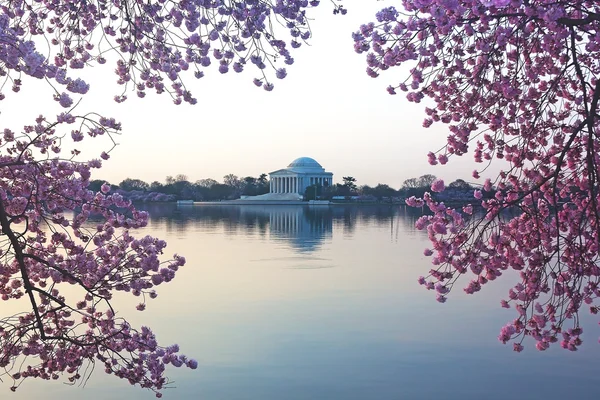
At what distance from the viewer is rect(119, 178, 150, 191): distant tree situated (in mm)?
131125

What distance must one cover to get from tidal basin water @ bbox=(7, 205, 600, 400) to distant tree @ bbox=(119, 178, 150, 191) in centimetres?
11082

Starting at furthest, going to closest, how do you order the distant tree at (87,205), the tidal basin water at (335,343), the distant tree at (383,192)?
the distant tree at (383,192) < the tidal basin water at (335,343) < the distant tree at (87,205)

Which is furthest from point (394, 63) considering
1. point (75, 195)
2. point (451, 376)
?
point (451, 376)

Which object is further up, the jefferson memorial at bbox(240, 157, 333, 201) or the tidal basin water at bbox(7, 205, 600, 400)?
the jefferson memorial at bbox(240, 157, 333, 201)

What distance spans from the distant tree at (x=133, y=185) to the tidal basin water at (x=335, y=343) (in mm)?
110824

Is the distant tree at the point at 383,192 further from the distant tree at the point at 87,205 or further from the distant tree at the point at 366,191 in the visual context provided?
the distant tree at the point at 87,205

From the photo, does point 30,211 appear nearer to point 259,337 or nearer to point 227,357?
point 227,357

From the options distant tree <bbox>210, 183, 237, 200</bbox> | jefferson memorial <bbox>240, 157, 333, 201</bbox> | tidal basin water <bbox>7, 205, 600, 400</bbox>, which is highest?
jefferson memorial <bbox>240, 157, 333, 201</bbox>

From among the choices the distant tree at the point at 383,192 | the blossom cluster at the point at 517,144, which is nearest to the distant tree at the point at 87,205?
the blossom cluster at the point at 517,144

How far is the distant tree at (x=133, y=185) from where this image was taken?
13112 centimetres

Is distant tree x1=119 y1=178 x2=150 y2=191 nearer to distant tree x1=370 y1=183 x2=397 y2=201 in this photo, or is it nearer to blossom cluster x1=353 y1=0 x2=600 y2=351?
distant tree x1=370 y1=183 x2=397 y2=201

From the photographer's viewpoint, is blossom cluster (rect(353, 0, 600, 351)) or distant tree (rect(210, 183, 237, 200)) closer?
blossom cluster (rect(353, 0, 600, 351))

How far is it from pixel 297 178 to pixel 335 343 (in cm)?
12807

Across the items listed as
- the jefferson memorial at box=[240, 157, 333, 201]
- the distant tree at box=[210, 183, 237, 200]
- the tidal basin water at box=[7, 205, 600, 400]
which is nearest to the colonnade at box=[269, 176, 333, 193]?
the jefferson memorial at box=[240, 157, 333, 201]
